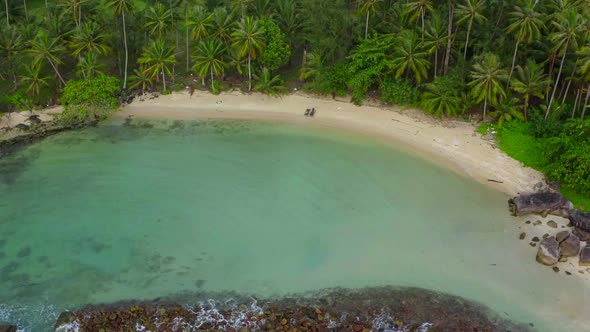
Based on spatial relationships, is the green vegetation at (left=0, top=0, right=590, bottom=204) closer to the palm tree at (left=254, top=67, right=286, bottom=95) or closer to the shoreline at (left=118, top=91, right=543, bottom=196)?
the palm tree at (left=254, top=67, right=286, bottom=95)

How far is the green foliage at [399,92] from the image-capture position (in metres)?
42.2

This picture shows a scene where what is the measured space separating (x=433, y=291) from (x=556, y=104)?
19.6 meters

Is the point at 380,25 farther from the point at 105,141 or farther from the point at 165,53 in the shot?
the point at 105,141

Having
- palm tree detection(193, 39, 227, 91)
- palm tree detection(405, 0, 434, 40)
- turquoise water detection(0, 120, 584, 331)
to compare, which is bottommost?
turquoise water detection(0, 120, 584, 331)

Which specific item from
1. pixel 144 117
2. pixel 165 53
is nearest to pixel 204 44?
pixel 165 53

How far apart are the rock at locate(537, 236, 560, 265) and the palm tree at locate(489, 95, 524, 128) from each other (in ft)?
40.8

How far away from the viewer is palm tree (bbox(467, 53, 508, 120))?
36.7 m

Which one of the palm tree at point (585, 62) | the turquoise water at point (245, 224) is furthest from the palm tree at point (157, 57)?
the palm tree at point (585, 62)

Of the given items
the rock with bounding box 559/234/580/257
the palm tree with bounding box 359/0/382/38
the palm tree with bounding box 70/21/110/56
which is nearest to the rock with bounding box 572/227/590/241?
the rock with bounding box 559/234/580/257

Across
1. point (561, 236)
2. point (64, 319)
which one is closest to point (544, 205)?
point (561, 236)

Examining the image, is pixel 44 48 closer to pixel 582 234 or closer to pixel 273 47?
pixel 273 47

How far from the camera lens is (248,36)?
136ft

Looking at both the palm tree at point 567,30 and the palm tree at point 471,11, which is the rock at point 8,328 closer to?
the palm tree at point 471,11

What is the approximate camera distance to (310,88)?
1789 inches
